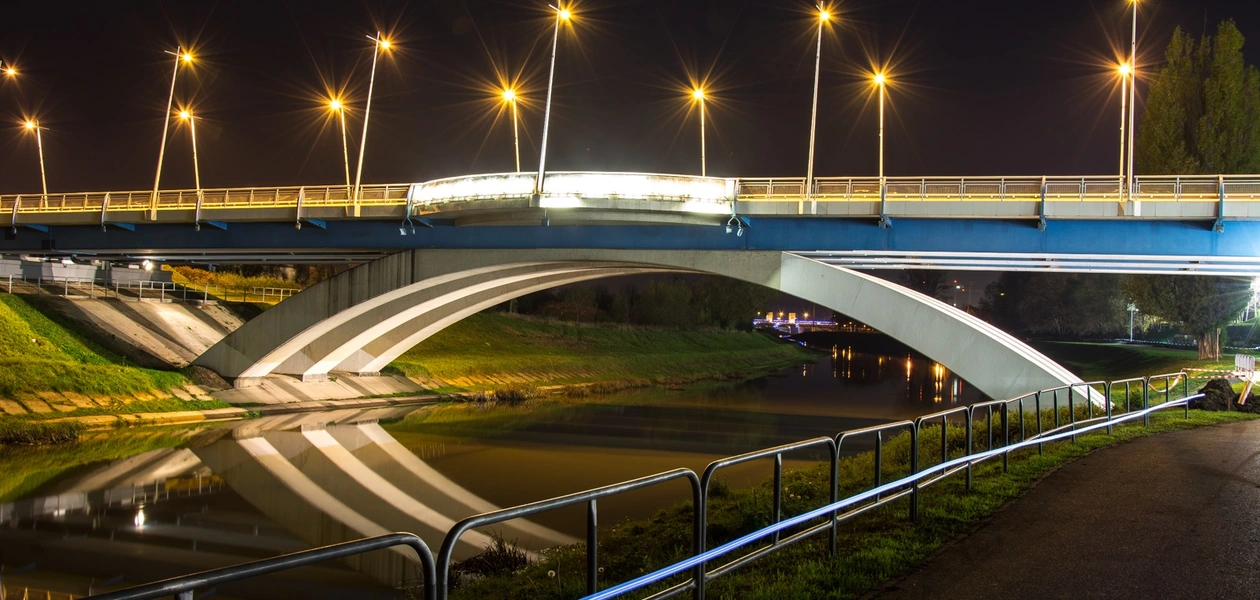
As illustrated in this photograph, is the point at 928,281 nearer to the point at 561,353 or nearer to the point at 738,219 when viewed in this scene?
the point at 561,353

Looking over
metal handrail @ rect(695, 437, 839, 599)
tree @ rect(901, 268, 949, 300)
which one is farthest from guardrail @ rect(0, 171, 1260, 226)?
tree @ rect(901, 268, 949, 300)

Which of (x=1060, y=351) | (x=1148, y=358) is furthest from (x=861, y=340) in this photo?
(x=1148, y=358)

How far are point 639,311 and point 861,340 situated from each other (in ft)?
253

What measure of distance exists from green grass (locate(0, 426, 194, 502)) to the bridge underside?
9.47 m

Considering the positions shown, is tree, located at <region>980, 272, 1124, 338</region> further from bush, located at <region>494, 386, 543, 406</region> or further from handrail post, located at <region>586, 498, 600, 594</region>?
handrail post, located at <region>586, 498, 600, 594</region>

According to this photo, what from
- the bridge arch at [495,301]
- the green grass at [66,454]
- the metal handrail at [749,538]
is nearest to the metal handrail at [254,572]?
the metal handrail at [749,538]

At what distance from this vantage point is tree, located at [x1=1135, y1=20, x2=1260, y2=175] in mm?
40781

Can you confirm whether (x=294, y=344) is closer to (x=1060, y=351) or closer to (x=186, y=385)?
(x=186, y=385)

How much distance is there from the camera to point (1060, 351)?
81.1 metres

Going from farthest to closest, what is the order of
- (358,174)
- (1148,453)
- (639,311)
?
1. (639,311)
2. (358,174)
3. (1148,453)

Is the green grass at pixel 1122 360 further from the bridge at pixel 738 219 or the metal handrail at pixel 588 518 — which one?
the metal handrail at pixel 588 518

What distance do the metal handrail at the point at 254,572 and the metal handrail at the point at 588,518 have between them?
0.30 ft

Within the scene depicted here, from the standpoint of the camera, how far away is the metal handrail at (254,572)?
392 centimetres

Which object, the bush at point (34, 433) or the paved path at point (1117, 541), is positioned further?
the bush at point (34, 433)
